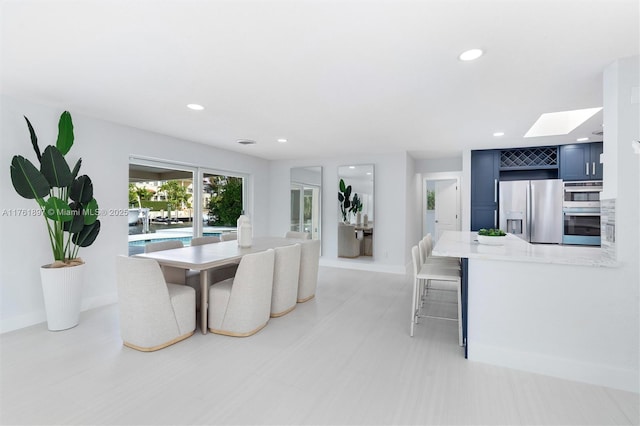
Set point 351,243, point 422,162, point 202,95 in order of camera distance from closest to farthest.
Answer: point 202,95
point 351,243
point 422,162

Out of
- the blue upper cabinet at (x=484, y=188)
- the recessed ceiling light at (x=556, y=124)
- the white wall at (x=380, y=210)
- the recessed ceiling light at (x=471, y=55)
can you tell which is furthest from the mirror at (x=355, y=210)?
the recessed ceiling light at (x=471, y=55)

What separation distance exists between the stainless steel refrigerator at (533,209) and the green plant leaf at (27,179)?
613 cm

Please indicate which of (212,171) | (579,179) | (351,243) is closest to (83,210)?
(212,171)

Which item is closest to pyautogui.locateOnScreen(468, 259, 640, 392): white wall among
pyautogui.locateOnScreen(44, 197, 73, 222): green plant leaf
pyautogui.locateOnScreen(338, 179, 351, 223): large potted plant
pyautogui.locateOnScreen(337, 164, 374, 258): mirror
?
pyautogui.locateOnScreen(337, 164, 374, 258): mirror

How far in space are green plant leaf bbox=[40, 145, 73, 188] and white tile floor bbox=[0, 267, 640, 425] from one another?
1.50m

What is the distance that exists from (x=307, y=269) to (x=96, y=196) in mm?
2772

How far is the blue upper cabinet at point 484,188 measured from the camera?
5.22 metres

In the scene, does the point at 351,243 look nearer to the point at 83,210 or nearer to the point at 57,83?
the point at 83,210

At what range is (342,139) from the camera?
4703 mm

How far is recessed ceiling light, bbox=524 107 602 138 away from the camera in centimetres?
386

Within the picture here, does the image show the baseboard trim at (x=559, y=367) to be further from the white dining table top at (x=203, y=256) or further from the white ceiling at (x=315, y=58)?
the white dining table top at (x=203, y=256)

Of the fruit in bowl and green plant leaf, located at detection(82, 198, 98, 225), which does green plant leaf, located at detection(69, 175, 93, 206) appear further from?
the fruit in bowl

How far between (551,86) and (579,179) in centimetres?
303

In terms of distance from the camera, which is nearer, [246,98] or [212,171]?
[246,98]
